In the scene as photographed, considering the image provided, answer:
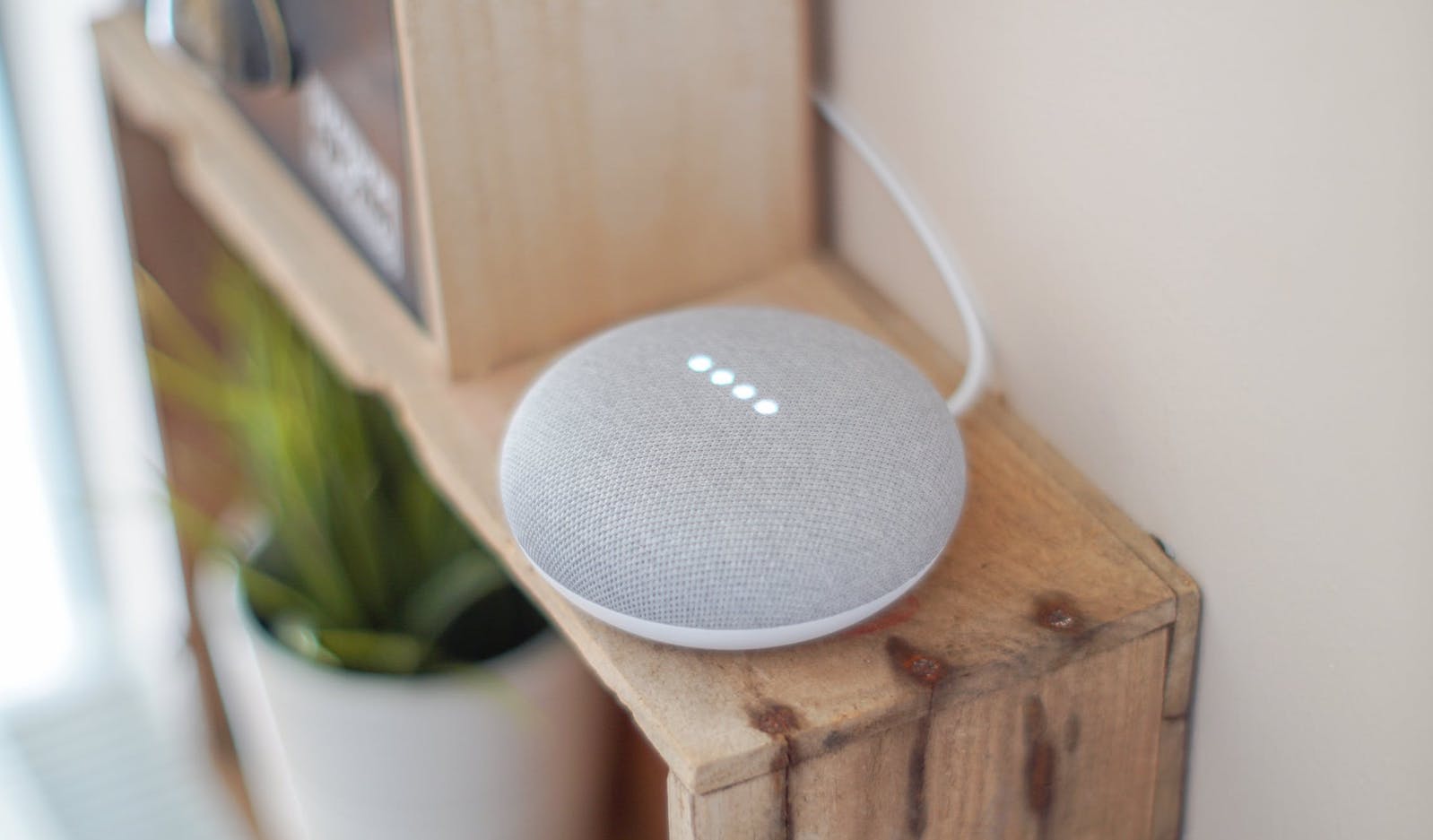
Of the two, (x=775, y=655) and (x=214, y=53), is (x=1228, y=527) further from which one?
(x=214, y=53)

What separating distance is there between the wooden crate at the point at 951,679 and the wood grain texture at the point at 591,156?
0.04 meters

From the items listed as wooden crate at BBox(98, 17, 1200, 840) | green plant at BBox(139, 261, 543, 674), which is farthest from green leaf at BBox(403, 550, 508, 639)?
wooden crate at BBox(98, 17, 1200, 840)

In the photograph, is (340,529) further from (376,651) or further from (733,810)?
(733,810)

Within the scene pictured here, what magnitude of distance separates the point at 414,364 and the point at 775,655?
0.27 m

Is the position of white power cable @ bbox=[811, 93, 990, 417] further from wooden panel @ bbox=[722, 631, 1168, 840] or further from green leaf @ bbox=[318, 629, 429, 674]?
green leaf @ bbox=[318, 629, 429, 674]

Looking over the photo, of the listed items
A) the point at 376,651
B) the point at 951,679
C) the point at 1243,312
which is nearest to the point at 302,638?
the point at 376,651

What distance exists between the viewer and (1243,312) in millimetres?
516

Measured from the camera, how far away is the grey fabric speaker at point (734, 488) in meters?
0.50

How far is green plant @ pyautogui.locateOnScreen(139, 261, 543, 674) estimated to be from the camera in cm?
85

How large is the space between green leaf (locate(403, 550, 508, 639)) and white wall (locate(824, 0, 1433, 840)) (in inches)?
14.0

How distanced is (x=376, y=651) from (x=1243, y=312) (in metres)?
0.54

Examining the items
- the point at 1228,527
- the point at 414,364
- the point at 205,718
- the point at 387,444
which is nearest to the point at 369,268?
the point at 414,364

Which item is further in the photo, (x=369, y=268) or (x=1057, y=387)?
(x=369, y=268)

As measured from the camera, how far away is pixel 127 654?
1374 millimetres
